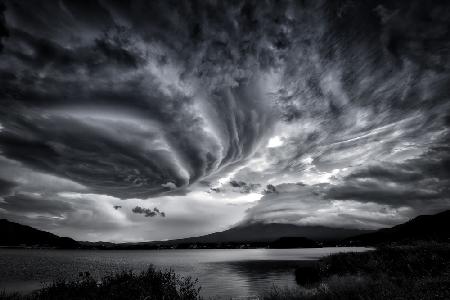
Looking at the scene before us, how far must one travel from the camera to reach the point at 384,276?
19141mm

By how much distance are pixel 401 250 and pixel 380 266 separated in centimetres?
545

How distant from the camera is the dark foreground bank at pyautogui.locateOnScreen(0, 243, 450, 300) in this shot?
1363cm

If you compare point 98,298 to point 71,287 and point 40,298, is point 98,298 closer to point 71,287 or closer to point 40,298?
point 40,298

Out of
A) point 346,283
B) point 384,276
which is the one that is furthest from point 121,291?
point 384,276

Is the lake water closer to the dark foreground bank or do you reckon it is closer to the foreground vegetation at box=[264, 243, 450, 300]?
the dark foreground bank

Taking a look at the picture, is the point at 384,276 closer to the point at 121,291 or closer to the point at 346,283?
the point at 346,283

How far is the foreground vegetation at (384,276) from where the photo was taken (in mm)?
12953

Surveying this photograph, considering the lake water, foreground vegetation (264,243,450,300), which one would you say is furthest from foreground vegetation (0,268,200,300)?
foreground vegetation (264,243,450,300)

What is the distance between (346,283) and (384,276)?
310cm

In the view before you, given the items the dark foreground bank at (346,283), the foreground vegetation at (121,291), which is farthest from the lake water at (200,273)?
the dark foreground bank at (346,283)

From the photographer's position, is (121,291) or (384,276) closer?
(121,291)

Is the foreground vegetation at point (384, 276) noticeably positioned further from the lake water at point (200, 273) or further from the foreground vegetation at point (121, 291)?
the lake water at point (200, 273)

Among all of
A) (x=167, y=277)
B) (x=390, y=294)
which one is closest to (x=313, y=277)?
(x=167, y=277)

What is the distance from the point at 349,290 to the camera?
14953mm
